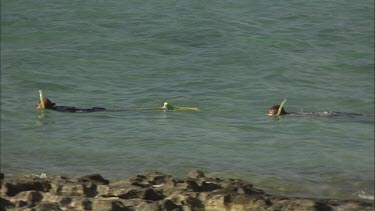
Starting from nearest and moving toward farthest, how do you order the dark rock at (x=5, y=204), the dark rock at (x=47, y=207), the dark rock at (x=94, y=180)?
the dark rock at (x=47, y=207) < the dark rock at (x=5, y=204) < the dark rock at (x=94, y=180)

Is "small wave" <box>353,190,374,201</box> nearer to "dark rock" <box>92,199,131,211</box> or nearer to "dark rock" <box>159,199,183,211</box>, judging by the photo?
"dark rock" <box>159,199,183,211</box>

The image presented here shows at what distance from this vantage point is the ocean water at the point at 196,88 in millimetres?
9008

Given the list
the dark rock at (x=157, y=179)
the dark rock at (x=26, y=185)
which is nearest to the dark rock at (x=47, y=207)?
the dark rock at (x=26, y=185)

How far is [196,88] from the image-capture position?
14125mm

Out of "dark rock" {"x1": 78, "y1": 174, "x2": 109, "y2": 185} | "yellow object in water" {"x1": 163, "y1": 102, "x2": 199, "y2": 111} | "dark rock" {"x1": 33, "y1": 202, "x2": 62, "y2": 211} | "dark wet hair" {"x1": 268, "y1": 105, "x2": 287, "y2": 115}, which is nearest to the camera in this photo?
"dark rock" {"x1": 33, "y1": 202, "x2": 62, "y2": 211}

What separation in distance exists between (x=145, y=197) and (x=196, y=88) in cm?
717

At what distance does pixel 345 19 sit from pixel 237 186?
10.0m

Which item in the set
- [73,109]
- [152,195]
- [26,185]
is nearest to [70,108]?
[73,109]

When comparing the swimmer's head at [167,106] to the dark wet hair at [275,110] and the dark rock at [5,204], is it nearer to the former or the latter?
the dark wet hair at [275,110]

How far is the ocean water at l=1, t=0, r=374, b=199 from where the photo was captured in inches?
355

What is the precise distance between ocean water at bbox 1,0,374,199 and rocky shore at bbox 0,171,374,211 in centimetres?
76

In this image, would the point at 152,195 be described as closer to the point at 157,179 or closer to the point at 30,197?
the point at 157,179

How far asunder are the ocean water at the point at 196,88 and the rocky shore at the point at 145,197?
756 mm

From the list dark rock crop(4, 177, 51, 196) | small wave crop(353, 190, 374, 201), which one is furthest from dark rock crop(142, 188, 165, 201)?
small wave crop(353, 190, 374, 201)
